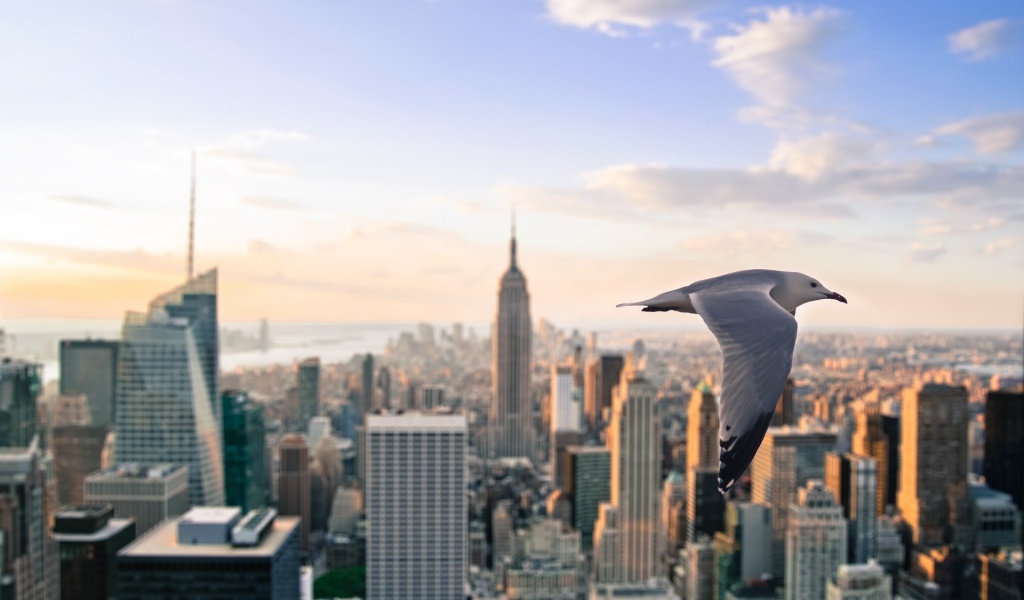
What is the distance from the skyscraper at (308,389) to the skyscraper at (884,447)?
26.8 ft

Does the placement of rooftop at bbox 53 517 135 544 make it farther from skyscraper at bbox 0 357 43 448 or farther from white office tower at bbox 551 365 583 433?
white office tower at bbox 551 365 583 433

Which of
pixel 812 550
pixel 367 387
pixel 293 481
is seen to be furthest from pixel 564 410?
pixel 812 550

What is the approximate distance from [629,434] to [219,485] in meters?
6.87

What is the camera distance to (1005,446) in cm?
1315

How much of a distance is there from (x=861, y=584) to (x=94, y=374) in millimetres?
9971

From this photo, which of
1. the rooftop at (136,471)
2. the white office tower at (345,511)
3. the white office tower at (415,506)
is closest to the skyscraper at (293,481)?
the white office tower at (345,511)

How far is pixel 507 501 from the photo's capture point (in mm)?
15250

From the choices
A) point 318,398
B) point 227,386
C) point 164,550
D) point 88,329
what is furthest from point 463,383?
point 164,550

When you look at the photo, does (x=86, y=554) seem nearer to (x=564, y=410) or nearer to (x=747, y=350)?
(x=747, y=350)

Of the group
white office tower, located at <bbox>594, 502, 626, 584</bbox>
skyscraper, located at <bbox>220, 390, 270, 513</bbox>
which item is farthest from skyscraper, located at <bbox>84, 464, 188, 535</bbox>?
white office tower, located at <bbox>594, 502, 626, 584</bbox>

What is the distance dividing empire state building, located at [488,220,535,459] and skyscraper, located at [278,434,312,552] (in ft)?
20.8

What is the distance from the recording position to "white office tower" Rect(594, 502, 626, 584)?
13.8 meters

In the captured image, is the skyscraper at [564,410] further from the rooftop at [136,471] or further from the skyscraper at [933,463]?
the rooftop at [136,471]

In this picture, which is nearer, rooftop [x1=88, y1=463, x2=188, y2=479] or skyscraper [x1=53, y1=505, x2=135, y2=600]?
skyscraper [x1=53, y1=505, x2=135, y2=600]
